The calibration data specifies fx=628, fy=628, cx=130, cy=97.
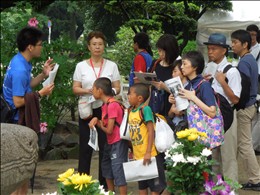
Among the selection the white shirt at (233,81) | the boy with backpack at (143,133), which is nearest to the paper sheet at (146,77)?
the boy with backpack at (143,133)

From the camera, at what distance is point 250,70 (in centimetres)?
712

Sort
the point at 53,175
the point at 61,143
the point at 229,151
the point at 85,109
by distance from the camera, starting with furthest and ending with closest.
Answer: the point at 61,143 < the point at 53,175 < the point at 229,151 < the point at 85,109

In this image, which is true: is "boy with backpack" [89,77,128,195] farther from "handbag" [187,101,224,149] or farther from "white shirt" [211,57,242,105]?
"white shirt" [211,57,242,105]

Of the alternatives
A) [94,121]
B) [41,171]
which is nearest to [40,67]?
[41,171]

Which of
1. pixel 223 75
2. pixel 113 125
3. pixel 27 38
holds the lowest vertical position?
pixel 113 125

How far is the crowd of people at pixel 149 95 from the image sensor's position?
5.92 metres

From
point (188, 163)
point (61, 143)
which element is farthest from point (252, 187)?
point (61, 143)

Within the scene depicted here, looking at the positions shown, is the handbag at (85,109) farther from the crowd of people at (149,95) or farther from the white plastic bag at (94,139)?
the white plastic bag at (94,139)

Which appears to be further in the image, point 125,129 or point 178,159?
point 125,129

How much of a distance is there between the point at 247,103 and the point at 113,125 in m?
1.70

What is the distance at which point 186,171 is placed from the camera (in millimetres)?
5121

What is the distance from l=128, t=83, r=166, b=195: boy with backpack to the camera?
5.97 metres

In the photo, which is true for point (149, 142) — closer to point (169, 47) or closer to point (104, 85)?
point (104, 85)

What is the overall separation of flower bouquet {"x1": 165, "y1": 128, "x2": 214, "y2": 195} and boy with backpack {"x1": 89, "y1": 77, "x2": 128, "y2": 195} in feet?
3.95
